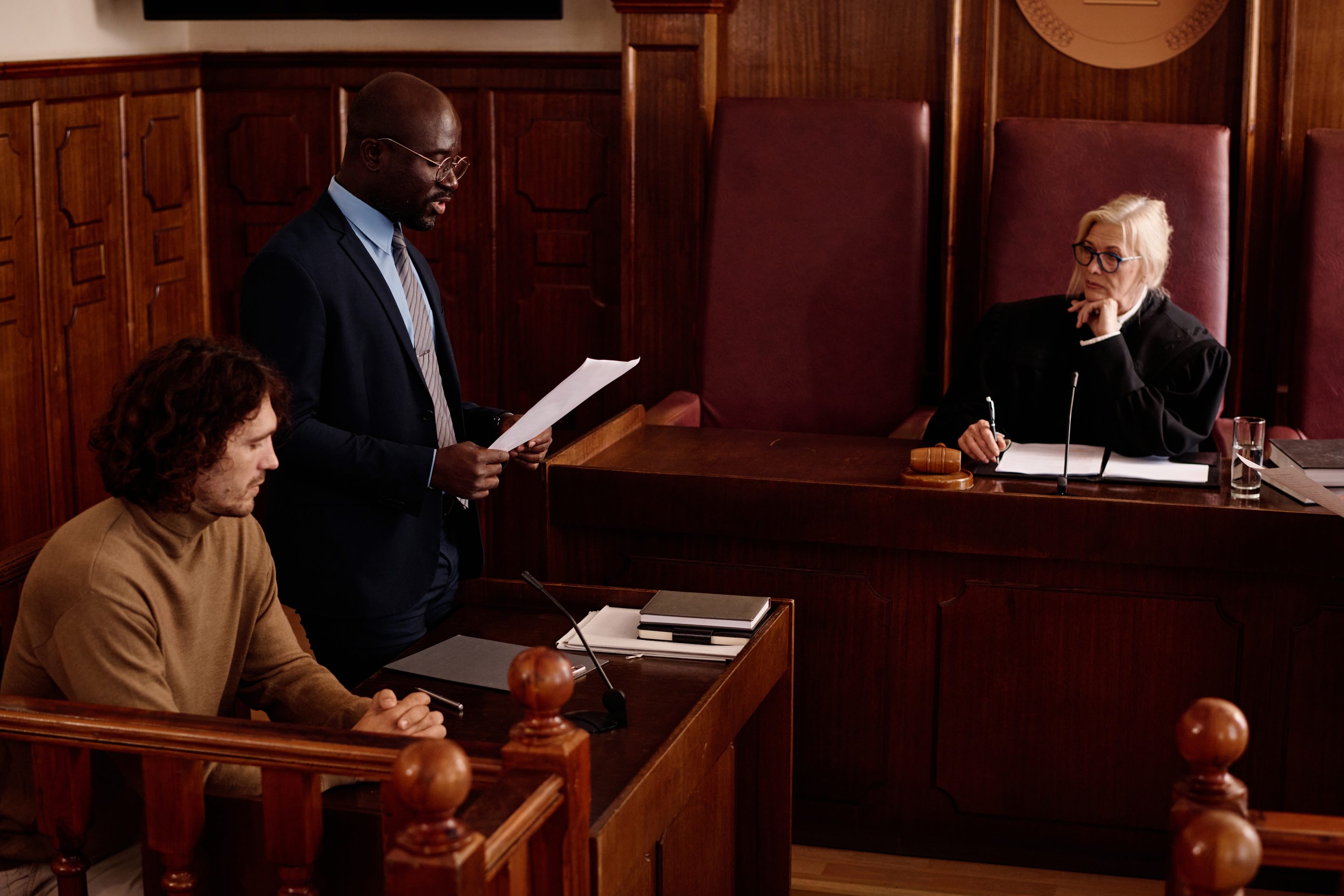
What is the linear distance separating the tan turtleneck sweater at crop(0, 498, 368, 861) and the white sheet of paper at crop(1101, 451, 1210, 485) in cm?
151

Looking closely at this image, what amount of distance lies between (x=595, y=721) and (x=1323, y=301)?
2267mm

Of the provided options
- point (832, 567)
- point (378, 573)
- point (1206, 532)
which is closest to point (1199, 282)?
point (1206, 532)

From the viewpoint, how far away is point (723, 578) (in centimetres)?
286

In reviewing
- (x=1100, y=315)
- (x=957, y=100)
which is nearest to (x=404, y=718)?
(x=1100, y=315)

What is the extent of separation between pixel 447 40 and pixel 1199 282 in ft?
7.07

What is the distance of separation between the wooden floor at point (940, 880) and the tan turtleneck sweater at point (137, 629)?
1202 millimetres

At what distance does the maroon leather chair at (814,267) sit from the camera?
11.9ft

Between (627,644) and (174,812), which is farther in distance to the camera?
(627,644)

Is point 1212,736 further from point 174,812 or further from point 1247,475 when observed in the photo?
point 1247,475

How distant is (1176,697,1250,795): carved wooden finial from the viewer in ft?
4.15

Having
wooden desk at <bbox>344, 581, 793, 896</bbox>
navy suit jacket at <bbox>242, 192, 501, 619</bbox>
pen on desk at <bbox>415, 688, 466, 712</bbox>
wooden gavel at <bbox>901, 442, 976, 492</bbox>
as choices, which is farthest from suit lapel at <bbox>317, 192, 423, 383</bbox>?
wooden gavel at <bbox>901, 442, 976, 492</bbox>

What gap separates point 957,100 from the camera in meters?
3.71

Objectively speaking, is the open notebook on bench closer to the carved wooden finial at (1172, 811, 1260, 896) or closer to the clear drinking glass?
the clear drinking glass

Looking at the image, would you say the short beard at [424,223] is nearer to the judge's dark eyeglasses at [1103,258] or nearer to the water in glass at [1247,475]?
the judge's dark eyeglasses at [1103,258]
